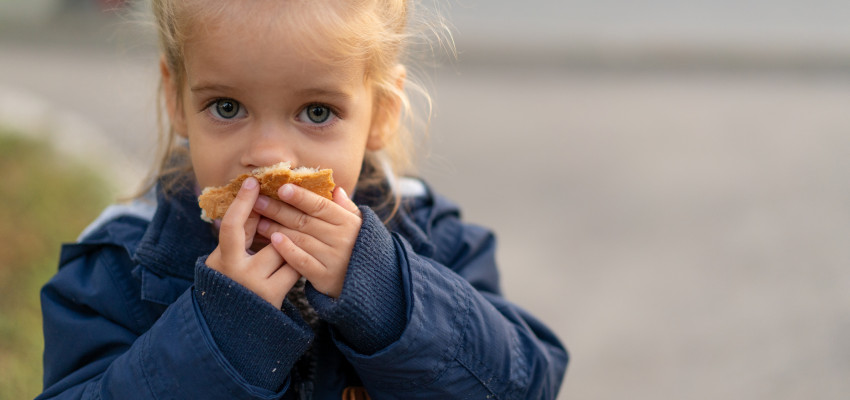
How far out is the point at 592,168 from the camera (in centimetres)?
589

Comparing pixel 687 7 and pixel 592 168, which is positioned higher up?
pixel 687 7

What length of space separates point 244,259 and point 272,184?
0.15 meters

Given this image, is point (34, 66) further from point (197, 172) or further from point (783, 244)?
point (197, 172)

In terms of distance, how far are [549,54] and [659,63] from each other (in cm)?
116

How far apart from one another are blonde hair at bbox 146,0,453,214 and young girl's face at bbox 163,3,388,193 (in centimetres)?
3

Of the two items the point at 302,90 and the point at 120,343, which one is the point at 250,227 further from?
the point at 120,343

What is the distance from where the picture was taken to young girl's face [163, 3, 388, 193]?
5.18 feet

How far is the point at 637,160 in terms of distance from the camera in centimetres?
600

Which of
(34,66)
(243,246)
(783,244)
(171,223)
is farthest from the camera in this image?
(34,66)

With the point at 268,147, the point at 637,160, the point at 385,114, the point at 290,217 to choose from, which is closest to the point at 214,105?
the point at 268,147

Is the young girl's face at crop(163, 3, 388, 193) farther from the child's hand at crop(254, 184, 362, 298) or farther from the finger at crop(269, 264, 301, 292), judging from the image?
the finger at crop(269, 264, 301, 292)

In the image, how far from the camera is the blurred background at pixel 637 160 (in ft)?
12.4

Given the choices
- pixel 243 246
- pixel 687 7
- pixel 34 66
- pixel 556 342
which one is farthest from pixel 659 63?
pixel 243 246

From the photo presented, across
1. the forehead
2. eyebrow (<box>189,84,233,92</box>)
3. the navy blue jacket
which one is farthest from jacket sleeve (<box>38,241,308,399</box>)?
the forehead
